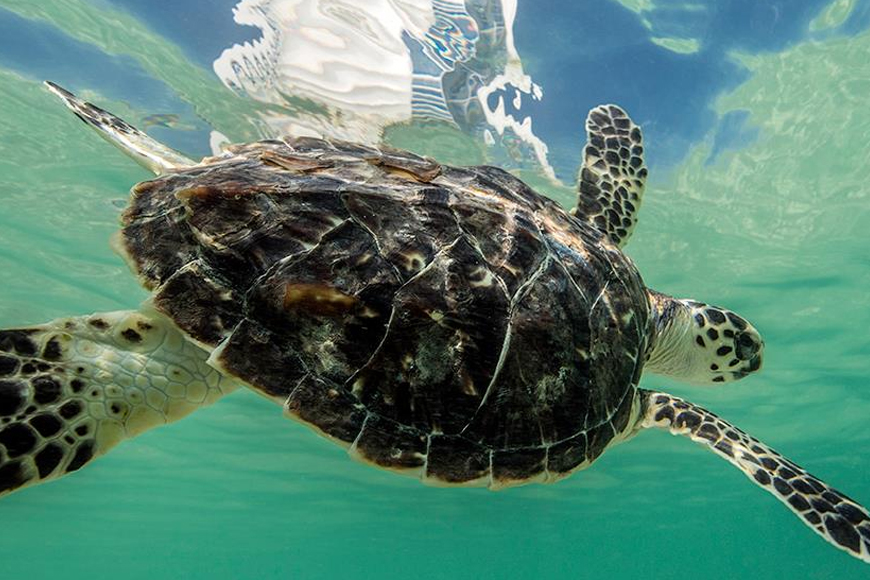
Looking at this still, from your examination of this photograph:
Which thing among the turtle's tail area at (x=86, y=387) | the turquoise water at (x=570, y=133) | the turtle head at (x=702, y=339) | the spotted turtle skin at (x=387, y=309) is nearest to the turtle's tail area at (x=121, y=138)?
the spotted turtle skin at (x=387, y=309)

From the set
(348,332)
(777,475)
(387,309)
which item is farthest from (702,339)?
(348,332)

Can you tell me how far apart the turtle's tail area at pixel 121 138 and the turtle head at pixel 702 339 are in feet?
13.3

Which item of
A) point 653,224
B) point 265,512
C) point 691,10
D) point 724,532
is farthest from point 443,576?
point 691,10

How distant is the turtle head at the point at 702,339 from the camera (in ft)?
16.9

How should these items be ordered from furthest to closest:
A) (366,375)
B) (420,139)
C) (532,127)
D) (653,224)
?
(653,224)
(420,139)
(532,127)
(366,375)

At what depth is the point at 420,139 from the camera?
870 centimetres

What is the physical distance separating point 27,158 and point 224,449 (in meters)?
14.5

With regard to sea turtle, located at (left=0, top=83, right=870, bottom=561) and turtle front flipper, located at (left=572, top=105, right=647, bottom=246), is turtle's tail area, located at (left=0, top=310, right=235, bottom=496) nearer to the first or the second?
sea turtle, located at (left=0, top=83, right=870, bottom=561)

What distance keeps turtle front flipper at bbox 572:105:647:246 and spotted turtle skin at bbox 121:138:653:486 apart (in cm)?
244

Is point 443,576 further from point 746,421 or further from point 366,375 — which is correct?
point 366,375

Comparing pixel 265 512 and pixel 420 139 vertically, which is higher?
pixel 420 139

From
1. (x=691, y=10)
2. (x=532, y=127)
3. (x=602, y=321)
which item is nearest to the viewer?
(x=602, y=321)

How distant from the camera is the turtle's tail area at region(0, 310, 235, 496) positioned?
2.58m

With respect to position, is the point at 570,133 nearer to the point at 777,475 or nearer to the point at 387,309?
the point at 777,475
